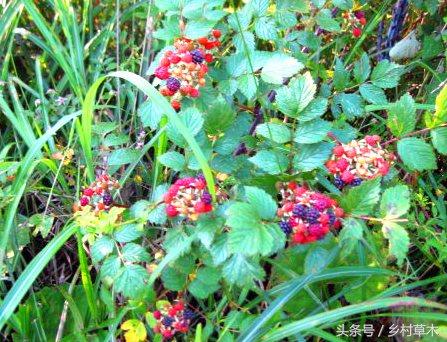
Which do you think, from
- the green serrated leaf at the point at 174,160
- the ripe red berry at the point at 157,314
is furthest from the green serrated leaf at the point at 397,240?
the ripe red berry at the point at 157,314

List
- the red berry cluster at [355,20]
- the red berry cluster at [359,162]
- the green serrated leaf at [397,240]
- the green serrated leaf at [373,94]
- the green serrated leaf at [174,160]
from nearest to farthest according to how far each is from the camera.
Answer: the green serrated leaf at [397,240]
the red berry cluster at [359,162]
the green serrated leaf at [174,160]
the green serrated leaf at [373,94]
the red berry cluster at [355,20]

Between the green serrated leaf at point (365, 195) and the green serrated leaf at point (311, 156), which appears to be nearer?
the green serrated leaf at point (365, 195)

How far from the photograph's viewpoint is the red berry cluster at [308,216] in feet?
2.61

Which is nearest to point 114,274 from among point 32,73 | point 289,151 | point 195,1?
point 289,151

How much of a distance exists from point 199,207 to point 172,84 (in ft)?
0.91

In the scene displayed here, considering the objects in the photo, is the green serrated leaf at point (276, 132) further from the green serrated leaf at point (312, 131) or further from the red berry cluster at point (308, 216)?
the red berry cluster at point (308, 216)

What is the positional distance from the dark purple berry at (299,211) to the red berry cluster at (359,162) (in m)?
0.14

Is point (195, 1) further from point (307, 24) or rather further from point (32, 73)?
point (32, 73)

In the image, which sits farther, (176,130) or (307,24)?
(307,24)

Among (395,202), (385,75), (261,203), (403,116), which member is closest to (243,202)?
(261,203)

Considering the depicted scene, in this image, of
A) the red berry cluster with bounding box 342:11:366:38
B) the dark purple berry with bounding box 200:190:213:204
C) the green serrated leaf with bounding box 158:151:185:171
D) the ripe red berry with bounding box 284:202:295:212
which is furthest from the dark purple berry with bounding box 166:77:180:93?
the red berry cluster with bounding box 342:11:366:38

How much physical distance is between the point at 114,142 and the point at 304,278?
24.1 inches

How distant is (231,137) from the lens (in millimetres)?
1007

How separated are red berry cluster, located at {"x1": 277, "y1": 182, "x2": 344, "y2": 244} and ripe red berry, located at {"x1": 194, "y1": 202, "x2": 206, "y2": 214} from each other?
0.47 ft
